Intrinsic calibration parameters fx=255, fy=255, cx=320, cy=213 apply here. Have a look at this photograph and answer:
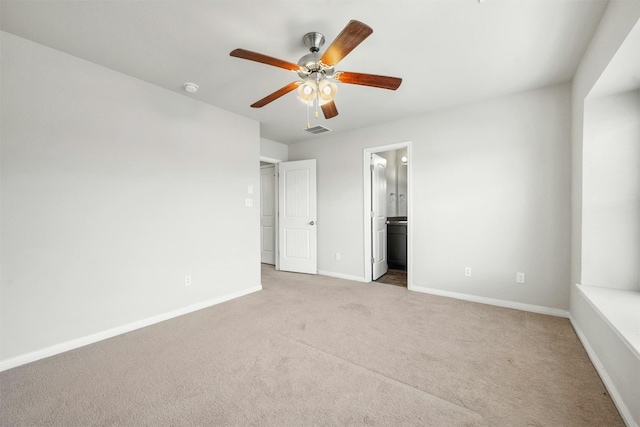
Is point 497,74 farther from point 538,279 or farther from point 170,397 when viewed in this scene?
point 170,397

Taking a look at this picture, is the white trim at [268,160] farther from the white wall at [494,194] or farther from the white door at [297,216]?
the white wall at [494,194]

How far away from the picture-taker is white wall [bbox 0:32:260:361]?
1.92 m

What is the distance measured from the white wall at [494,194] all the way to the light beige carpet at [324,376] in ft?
1.77

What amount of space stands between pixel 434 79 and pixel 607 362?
8.44ft

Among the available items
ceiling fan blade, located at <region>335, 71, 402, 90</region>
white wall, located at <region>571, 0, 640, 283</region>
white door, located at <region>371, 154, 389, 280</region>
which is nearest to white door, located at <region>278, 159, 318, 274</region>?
white door, located at <region>371, 154, 389, 280</region>

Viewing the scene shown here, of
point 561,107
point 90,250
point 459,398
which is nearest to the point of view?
point 459,398

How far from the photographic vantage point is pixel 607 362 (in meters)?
1.64

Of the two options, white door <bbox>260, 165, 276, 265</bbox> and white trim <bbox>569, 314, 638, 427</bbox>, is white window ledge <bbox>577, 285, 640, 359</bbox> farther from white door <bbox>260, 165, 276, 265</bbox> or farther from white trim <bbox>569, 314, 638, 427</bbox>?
white door <bbox>260, 165, 276, 265</bbox>

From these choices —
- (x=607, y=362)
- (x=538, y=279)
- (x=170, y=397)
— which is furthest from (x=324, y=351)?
(x=538, y=279)

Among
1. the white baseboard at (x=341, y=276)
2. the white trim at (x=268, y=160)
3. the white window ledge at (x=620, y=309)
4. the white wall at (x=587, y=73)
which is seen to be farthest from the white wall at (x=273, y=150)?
the white window ledge at (x=620, y=309)

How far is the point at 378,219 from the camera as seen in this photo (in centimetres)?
434

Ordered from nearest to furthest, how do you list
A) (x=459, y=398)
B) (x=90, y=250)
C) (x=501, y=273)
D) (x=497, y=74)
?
(x=459, y=398), (x=90, y=250), (x=497, y=74), (x=501, y=273)

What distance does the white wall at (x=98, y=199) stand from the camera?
1924 millimetres

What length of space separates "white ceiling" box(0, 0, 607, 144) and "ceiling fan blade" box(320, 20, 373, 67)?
0.32m
